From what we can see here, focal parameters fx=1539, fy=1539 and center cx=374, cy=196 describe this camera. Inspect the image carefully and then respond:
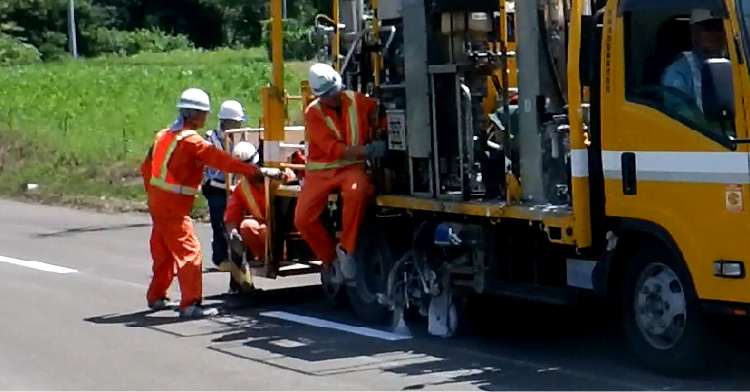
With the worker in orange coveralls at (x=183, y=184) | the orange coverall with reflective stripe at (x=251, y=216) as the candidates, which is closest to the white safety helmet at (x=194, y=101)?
the worker in orange coveralls at (x=183, y=184)

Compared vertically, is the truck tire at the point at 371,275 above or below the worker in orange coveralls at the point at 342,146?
below

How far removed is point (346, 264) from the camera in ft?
38.6

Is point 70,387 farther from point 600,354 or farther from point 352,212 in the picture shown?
point 600,354

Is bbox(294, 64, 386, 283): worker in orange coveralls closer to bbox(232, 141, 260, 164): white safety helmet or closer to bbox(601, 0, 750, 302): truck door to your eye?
bbox(232, 141, 260, 164): white safety helmet

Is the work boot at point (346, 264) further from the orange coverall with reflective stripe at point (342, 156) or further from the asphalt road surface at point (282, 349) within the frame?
the asphalt road surface at point (282, 349)

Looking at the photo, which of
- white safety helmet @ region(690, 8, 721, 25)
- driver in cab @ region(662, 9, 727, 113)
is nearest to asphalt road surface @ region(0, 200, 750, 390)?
driver in cab @ region(662, 9, 727, 113)

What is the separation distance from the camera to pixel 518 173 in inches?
395

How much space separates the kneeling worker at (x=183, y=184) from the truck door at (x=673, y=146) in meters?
4.07

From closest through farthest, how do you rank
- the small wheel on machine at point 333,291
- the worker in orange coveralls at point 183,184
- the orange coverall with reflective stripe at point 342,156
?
the orange coverall with reflective stripe at point 342,156 < the small wheel on machine at point 333,291 < the worker in orange coveralls at point 183,184

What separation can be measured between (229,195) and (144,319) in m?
1.85

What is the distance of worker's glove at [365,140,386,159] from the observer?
11.3 metres

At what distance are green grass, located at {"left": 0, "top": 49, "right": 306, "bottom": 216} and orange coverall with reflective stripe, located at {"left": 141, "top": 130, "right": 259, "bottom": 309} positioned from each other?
1168 cm

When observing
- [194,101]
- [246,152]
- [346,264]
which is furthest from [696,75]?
[246,152]

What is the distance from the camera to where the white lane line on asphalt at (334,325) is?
36.7 feet
